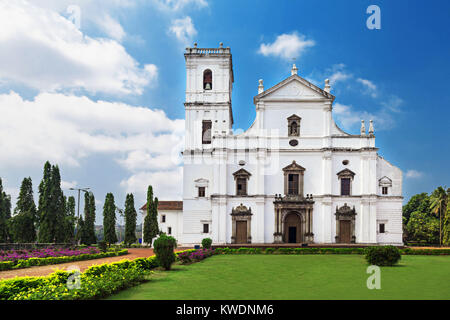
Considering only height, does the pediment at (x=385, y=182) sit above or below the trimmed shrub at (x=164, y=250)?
above

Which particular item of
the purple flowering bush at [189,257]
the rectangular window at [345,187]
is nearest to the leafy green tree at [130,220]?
the purple flowering bush at [189,257]

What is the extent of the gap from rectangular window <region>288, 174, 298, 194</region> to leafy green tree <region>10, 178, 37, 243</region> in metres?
23.1

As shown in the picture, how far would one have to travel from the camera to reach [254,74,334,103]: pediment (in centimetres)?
3903

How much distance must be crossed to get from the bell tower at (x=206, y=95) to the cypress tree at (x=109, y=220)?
44.3 ft

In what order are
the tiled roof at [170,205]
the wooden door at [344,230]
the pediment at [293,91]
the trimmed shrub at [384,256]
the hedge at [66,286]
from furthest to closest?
the tiled roof at [170,205] → the pediment at [293,91] → the wooden door at [344,230] → the trimmed shrub at [384,256] → the hedge at [66,286]

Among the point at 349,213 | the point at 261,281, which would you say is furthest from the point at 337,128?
the point at 261,281

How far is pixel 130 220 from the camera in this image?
46.9m

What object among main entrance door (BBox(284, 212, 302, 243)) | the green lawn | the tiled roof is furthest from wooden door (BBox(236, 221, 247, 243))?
the green lawn

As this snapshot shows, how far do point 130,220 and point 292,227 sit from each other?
19.4 metres

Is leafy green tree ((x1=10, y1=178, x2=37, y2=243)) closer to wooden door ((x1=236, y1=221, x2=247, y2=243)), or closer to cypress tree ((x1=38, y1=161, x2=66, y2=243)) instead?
cypress tree ((x1=38, y1=161, x2=66, y2=243))

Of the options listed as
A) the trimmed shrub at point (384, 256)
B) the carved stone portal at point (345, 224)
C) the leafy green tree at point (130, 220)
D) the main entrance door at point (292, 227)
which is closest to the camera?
the trimmed shrub at point (384, 256)

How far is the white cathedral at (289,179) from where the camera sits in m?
37.5

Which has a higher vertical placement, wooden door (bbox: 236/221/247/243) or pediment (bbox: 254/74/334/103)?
pediment (bbox: 254/74/334/103)

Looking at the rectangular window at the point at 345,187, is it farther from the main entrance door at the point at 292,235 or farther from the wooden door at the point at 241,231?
the wooden door at the point at 241,231
